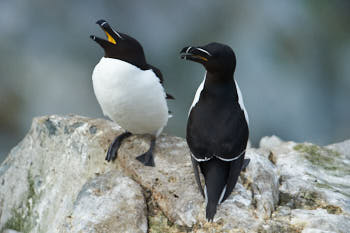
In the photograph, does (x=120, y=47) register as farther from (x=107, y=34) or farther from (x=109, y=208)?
(x=109, y=208)

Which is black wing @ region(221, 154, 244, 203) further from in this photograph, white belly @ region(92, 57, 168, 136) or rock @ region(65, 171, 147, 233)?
white belly @ region(92, 57, 168, 136)

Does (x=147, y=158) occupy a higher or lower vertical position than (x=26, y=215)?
higher

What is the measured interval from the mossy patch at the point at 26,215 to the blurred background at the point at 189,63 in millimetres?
4353

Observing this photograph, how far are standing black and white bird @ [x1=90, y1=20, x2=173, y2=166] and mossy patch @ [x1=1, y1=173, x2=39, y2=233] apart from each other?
2.88 ft

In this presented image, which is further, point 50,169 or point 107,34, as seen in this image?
point 50,169

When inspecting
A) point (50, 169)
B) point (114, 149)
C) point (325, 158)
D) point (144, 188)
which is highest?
point (325, 158)

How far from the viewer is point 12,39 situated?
8227mm

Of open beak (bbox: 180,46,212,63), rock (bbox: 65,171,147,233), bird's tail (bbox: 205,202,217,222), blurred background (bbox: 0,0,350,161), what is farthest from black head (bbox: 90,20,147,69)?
blurred background (bbox: 0,0,350,161)

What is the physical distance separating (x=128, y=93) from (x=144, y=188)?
753 mm

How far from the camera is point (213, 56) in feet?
8.91

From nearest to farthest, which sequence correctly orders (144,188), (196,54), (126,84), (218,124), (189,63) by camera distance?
(196,54)
(218,124)
(144,188)
(126,84)
(189,63)

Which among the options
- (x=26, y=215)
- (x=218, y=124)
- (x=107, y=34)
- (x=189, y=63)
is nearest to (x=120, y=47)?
(x=107, y=34)

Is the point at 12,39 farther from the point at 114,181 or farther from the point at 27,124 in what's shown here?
the point at 114,181

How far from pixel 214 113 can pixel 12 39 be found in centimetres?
655
